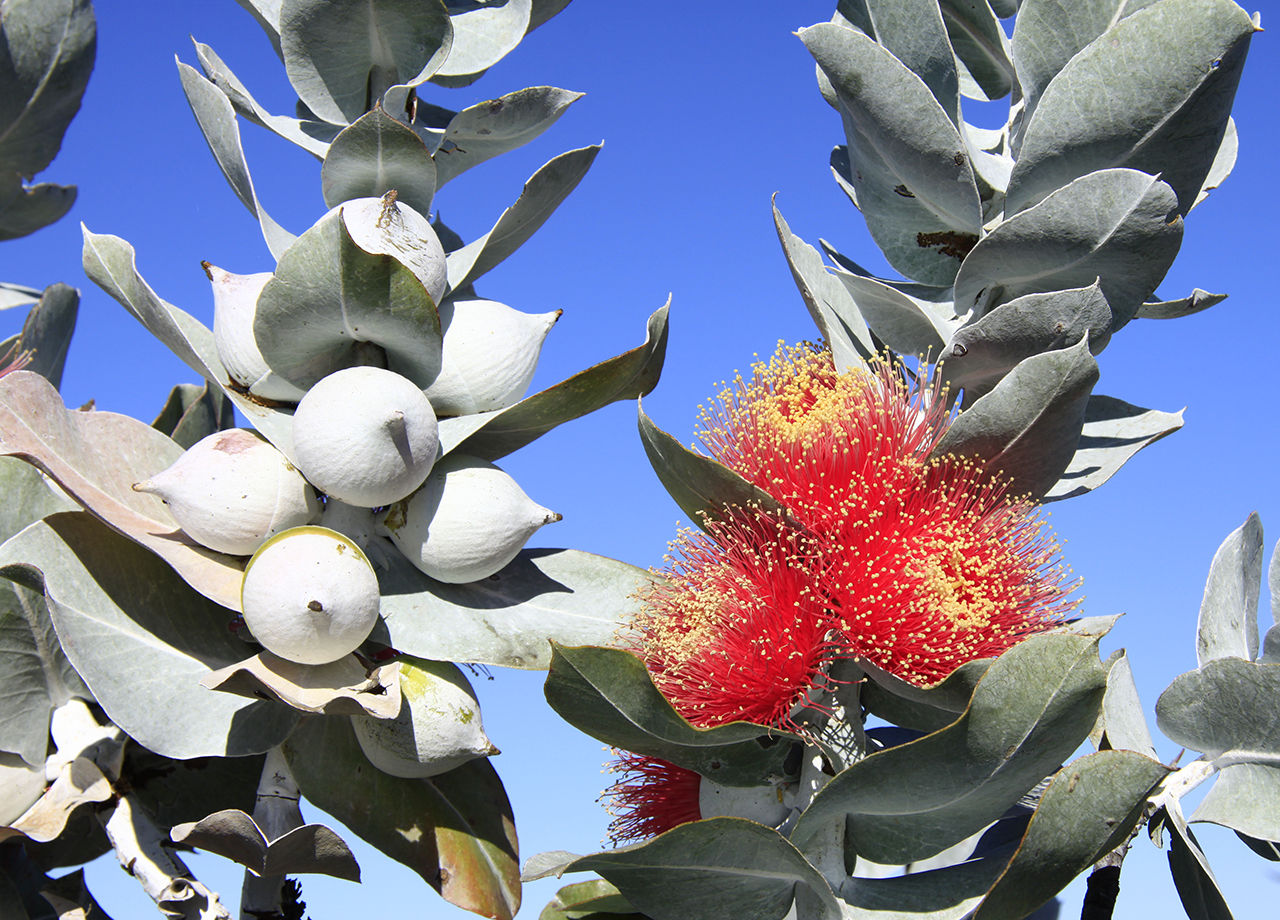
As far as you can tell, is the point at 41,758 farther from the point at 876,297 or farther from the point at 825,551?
the point at 876,297

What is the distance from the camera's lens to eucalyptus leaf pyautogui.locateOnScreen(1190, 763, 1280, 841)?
136 centimetres

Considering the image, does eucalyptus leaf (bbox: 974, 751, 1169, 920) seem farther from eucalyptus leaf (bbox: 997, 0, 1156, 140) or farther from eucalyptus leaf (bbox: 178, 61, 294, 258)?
eucalyptus leaf (bbox: 178, 61, 294, 258)

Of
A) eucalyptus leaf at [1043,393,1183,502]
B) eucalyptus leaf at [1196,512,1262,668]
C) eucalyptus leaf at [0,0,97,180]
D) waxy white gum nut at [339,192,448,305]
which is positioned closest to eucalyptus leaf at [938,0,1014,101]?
eucalyptus leaf at [1043,393,1183,502]

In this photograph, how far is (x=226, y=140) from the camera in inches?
67.6

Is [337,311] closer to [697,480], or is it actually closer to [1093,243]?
[697,480]

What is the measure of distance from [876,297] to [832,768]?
74cm

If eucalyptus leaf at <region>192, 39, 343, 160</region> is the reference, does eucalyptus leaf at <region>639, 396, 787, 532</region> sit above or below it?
below

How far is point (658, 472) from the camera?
154 cm

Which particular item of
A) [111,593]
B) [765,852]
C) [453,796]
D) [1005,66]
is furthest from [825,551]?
[1005,66]

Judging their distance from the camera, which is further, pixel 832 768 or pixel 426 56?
pixel 426 56

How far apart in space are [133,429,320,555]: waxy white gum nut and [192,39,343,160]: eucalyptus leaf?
629mm

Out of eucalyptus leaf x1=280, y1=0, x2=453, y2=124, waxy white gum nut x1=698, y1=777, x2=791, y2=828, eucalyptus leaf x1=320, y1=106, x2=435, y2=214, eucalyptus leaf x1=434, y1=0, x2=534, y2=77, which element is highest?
eucalyptus leaf x1=434, y1=0, x2=534, y2=77

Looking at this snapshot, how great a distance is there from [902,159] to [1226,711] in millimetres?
909

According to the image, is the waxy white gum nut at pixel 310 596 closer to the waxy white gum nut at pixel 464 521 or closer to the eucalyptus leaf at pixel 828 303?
the waxy white gum nut at pixel 464 521
